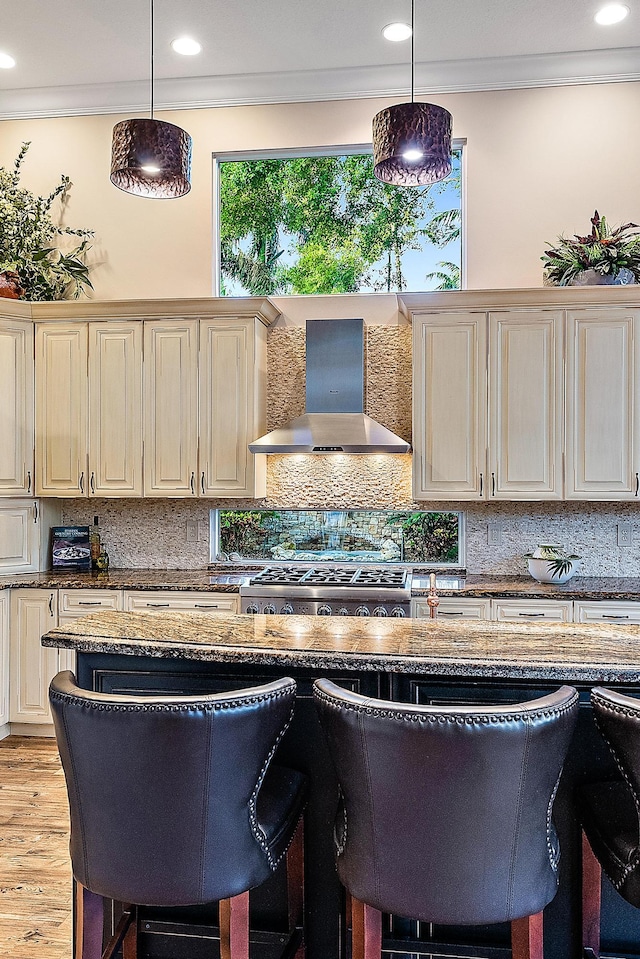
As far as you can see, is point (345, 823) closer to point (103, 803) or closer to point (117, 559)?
point (103, 803)

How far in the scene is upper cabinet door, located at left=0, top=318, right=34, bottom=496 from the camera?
434 cm

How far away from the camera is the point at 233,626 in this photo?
6.94 ft

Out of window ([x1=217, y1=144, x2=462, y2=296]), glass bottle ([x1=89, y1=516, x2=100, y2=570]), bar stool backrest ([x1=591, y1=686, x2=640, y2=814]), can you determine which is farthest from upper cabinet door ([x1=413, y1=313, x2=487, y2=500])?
bar stool backrest ([x1=591, y1=686, x2=640, y2=814])

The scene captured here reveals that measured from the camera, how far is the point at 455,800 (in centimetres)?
140

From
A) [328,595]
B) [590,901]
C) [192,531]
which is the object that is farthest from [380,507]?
[590,901]

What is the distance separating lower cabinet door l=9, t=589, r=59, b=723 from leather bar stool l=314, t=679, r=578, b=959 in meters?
3.18

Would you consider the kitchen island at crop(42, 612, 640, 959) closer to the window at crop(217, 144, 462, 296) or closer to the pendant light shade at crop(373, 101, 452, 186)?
the pendant light shade at crop(373, 101, 452, 186)

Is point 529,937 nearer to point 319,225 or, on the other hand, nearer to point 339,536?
point 339,536

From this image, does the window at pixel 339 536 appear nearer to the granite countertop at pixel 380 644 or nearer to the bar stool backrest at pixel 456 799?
the granite countertop at pixel 380 644

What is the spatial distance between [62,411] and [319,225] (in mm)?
2043

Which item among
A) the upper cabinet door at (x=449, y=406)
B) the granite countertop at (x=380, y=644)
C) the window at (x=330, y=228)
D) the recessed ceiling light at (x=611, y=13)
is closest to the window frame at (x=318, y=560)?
the upper cabinet door at (x=449, y=406)

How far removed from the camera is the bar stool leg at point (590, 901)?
1.74 m

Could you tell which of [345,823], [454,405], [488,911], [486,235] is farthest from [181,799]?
[486,235]

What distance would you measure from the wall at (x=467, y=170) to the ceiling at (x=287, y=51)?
0.10m
